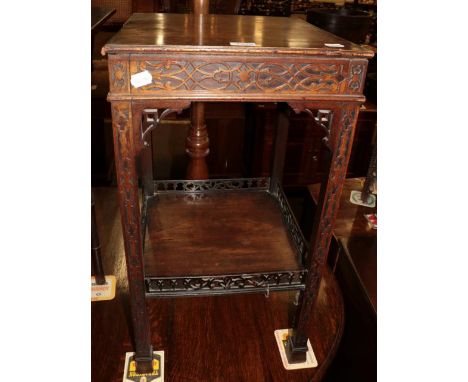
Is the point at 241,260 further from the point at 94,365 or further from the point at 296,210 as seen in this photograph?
the point at 296,210

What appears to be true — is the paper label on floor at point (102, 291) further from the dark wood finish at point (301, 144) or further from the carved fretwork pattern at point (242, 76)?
the dark wood finish at point (301, 144)

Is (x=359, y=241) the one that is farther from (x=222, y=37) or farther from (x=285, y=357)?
(x=222, y=37)

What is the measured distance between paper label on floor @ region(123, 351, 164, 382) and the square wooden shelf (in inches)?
9.0

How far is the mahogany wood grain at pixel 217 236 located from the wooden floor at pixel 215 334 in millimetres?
239

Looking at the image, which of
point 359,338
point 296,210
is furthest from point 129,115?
point 296,210

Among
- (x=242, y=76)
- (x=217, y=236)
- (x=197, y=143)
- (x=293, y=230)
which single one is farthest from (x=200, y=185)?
(x=242, y=76)

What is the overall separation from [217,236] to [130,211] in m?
0.39

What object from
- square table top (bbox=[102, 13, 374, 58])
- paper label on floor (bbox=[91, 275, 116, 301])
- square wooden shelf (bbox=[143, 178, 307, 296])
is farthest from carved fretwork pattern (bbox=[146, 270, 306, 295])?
square table top (bbox=[102, 13, 374, 58])

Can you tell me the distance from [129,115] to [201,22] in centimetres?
38

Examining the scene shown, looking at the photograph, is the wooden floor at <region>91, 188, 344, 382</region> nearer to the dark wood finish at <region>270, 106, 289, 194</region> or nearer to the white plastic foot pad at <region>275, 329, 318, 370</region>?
the white plastic foot pad at <region>275, 329, 318, 370</region>

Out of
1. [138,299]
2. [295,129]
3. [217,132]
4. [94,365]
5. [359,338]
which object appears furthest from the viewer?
[217,132]

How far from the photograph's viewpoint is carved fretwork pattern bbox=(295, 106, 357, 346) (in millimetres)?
732

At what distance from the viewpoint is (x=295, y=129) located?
2223mm

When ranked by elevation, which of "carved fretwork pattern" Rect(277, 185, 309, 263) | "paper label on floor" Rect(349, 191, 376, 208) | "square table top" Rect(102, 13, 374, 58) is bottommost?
"paper label on floor" Rect(349, 191, 376, 208)
